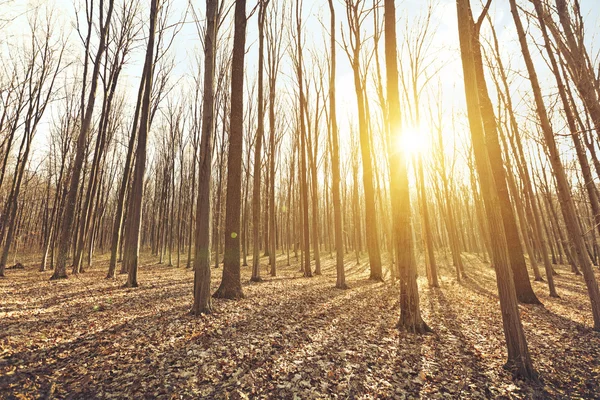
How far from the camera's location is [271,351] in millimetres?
3740

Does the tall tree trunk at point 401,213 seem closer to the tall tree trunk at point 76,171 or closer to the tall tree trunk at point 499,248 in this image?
the tall tree trunk at point 499,248

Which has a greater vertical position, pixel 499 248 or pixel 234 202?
pixel 234 202

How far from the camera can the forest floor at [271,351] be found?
289cm

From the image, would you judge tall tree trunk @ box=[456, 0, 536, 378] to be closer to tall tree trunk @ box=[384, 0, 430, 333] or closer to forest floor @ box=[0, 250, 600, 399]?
forest floor @ box=[0, 250, 600, 399]

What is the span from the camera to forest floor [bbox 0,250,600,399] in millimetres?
2887

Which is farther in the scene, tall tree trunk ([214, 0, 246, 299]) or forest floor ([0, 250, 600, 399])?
tall tree trunk ([214, 0, 246, 299])

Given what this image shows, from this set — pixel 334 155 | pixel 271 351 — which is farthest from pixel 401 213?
pixel 334 155

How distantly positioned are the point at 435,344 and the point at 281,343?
→ 8.59 ft

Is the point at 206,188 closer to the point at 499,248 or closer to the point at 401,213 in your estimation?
the point at 401,213

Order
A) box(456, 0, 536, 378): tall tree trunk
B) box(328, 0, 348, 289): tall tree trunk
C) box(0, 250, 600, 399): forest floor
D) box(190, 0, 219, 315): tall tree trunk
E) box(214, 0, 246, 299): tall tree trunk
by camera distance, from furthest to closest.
Answer: box(328, 0, 348, 289): tall tree trunk, box(214, 0, 246, 299): tall tree trunk, box(190, 0, 219, 315): tall tree trunk, box(456, 0, 536, 378): tall tree trunk, box(0, 250, 600, 399): forest floor

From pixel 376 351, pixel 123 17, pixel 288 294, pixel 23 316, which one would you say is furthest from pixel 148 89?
pixel 376 351

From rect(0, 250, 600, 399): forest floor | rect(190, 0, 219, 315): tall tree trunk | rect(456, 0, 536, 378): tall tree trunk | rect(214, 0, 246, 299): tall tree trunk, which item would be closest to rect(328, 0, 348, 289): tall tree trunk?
rect(0, 250, 600, 399): forest floor

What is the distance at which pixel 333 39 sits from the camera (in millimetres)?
10617

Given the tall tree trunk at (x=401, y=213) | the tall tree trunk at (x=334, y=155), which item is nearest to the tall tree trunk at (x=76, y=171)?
the tall tree trunk at (x=334, y=155)
